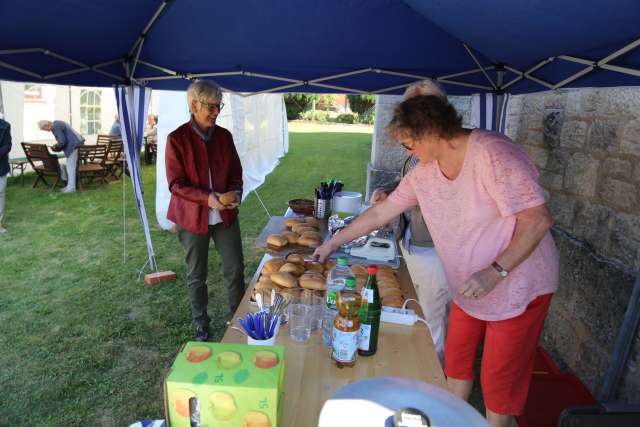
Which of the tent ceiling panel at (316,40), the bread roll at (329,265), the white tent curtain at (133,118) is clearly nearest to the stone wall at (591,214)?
the tent ceiling panel at (316,40)

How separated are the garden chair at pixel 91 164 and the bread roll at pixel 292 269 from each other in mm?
8224

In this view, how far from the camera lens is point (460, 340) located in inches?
83.5

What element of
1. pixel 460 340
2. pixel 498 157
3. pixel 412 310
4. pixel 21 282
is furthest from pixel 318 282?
pixel 21 282

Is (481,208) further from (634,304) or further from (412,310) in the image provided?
(634,304)

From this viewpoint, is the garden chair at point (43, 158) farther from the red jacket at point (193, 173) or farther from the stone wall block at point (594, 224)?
the stone wall block at point (594, 224)

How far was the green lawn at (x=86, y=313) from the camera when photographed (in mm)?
2873

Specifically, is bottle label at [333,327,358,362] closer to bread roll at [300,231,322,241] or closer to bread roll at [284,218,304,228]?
bread roll at [300,231,322,241]

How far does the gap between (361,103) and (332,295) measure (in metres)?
29.3

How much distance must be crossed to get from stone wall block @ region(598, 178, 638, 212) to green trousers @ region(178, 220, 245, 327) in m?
2.48

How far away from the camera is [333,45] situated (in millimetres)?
3281

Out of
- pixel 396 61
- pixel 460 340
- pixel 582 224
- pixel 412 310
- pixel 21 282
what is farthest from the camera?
pixel 21 282

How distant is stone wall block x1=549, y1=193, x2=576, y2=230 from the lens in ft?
10.0

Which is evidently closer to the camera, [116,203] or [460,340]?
[460,340]

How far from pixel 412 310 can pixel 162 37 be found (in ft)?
8.67
